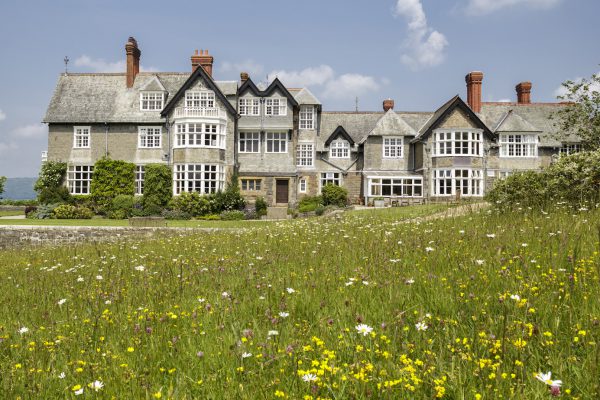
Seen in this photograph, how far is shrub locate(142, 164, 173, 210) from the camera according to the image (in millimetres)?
32513

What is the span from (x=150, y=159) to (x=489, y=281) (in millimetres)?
34541

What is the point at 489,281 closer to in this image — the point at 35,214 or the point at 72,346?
the point at 72,346

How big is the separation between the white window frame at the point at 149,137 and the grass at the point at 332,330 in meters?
30.8

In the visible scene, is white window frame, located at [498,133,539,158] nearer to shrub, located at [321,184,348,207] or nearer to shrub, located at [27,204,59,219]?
shrub, located at [321,184,348,207]

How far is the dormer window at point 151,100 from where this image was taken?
36.0 m

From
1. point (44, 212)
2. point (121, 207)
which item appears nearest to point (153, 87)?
point (121, 207)

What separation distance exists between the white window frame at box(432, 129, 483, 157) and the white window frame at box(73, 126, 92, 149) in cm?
3059

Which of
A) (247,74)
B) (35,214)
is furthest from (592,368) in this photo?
(247,74)

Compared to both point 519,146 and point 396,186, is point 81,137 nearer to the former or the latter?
point 396,186

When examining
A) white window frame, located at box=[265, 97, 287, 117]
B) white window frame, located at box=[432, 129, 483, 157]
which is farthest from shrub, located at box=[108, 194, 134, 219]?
white window frame, located at box=[432, 129, 483, 157]

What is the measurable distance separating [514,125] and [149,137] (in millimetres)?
33407

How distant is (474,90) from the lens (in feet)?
134

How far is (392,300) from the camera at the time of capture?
405cm

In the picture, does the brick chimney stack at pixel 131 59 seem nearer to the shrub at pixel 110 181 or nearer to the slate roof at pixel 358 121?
the shrub at pixel 110 181
